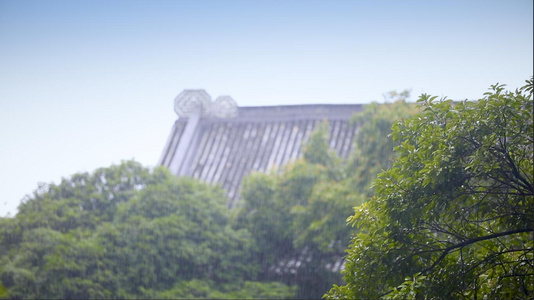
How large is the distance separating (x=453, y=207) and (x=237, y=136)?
12.0m

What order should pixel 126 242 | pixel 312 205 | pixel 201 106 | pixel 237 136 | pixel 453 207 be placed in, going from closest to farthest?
pixel 453 207 < pixel 126 242 < pixel 312 205 < pixel 237 136 < pixel 201 106

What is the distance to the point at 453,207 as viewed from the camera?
4.37 metres

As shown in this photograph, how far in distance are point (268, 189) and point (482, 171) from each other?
7.10 meters

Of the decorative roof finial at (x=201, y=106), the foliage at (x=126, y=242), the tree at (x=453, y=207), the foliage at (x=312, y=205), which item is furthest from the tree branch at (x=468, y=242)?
the decorative roof finial at (x=201, y=106)

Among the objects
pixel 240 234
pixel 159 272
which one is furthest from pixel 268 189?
pixel 159 272

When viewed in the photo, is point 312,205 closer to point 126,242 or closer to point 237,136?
point 126,242

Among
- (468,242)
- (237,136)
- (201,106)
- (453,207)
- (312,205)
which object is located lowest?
(468,242)

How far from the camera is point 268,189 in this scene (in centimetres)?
1109

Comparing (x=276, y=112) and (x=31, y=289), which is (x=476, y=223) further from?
(x=276, y=112)

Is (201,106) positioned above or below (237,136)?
above

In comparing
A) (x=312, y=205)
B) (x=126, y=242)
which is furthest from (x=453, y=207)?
(x=126, y=242)

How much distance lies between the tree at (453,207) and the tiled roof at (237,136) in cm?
963

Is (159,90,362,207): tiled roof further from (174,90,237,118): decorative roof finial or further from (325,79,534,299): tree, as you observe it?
(325,79,534,299): tree

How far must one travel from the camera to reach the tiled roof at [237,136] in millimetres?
14898
